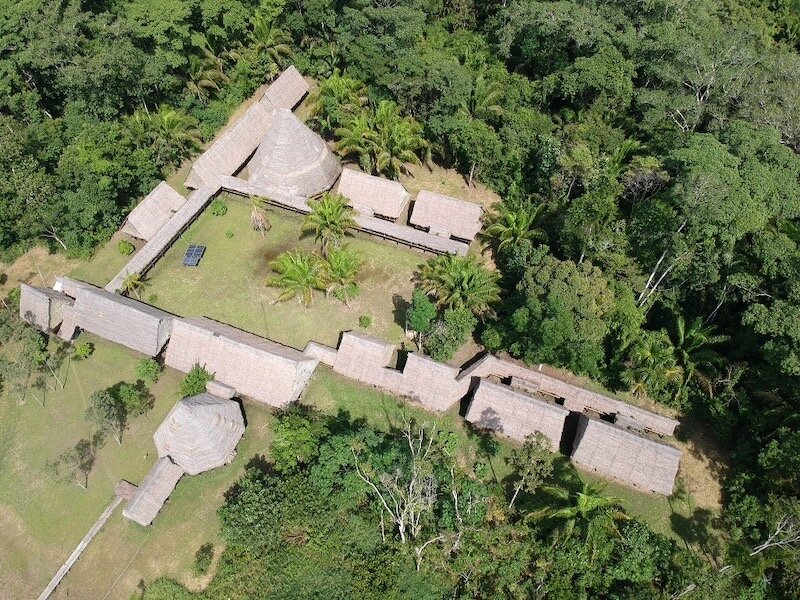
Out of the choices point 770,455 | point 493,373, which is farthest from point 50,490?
point 770,455

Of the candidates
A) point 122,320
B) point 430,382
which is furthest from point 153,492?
point 430,382

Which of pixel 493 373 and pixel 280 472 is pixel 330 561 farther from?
pixel 493 373

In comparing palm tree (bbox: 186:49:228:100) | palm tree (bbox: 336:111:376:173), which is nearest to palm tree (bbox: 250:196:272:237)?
palm tree (bbox: 336:111:376:173)

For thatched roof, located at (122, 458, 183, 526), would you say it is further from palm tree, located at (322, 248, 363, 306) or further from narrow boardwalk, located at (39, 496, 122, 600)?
palm tree, located at (322, 248, 363, 306)

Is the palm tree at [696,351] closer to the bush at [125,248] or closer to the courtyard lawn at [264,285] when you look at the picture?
the courtyard lawn at [264,285]

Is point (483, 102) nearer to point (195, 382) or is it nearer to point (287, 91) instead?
point (287, 91)
